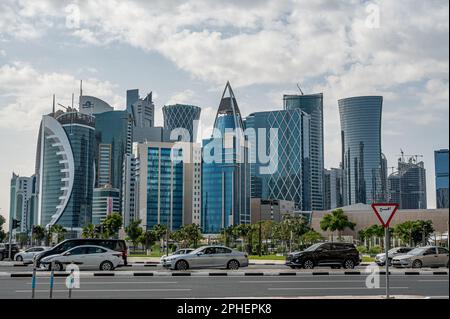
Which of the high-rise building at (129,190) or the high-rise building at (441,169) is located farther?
the high-rise building at (129,190)

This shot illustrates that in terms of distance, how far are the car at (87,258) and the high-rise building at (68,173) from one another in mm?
103797

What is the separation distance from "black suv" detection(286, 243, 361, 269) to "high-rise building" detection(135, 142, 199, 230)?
291 feet

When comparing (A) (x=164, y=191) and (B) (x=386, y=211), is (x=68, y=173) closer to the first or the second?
(A) (x=164, y=191)

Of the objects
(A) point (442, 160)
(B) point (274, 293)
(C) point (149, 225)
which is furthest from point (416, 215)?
(C) point (149, 225)

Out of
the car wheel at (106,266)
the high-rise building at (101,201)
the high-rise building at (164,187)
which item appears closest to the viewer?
the car wheel at (106,266)

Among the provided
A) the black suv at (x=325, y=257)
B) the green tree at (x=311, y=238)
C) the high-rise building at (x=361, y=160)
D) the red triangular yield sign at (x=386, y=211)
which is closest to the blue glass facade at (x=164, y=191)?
the green tree at (x=311, y=238)

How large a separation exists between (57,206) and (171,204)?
3631cm

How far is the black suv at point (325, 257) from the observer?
21.1m

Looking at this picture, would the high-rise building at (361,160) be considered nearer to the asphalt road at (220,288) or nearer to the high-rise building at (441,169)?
the asphalt road at (220,288)

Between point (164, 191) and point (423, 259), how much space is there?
314 feet

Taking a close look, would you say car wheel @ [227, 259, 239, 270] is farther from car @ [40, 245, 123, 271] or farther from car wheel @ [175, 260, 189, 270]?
car @ [40, 245, 123, 271]

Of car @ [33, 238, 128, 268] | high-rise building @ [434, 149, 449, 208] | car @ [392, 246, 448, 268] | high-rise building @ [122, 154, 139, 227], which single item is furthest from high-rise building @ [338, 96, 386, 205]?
high-rise building @ [122, 154, 139, 227]

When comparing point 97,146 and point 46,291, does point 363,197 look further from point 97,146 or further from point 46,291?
point 97,146

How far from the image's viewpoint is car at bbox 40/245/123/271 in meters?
19.2
